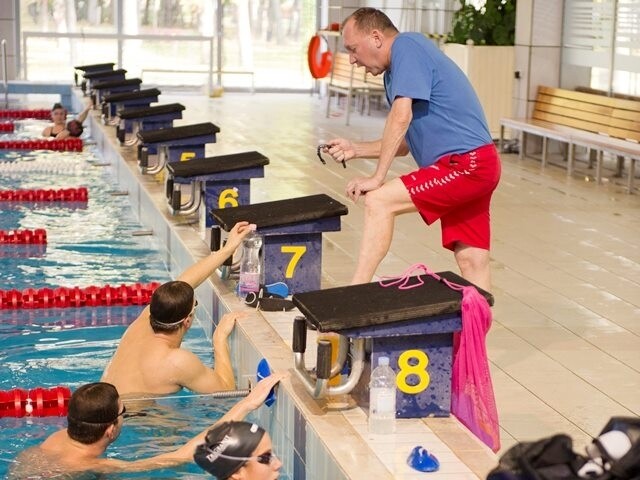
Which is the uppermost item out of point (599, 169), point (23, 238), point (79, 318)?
point (599, 169)

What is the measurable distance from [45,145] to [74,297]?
8.09m

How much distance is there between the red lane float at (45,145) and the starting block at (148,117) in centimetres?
197

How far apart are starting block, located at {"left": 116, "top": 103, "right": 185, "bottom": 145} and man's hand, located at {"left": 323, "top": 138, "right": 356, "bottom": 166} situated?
291 inches

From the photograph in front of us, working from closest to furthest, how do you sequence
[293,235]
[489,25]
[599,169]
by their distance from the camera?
[293,235], [599,169], [489,25]

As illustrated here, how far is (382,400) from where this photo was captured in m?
4.61

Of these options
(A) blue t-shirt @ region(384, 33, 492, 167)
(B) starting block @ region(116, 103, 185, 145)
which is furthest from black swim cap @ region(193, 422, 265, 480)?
(B) starting block @ region(116, 103, 185, 145)

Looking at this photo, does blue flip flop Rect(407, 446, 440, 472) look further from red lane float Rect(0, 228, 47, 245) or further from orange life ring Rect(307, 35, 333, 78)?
orange life ring Rect(307, 35, 333, 78)

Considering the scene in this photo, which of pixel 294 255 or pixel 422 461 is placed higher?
pixel 294 255

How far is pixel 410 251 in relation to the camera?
29.8 ft

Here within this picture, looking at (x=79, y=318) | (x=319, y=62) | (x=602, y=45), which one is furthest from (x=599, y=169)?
(x=319, y=62)

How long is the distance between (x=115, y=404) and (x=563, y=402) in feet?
6.65

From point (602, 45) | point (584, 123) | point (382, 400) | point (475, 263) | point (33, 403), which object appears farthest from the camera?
point (602, 45)

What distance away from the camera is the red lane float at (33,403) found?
19.4ft

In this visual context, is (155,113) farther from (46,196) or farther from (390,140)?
(390,140)
